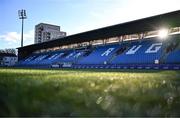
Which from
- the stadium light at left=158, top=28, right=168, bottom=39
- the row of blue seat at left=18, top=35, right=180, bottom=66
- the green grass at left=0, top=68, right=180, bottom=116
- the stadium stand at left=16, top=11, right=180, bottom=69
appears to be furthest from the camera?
the stadium light at left=158, top=28, right=168, bottom=39

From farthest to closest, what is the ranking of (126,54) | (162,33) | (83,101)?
(126,54)
(162,33)
(83,101)

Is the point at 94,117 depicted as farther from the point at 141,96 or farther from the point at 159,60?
the point at 159,60

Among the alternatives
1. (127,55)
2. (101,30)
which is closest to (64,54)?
(101,30)

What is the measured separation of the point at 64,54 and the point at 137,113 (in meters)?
59.2

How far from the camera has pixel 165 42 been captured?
135 feet

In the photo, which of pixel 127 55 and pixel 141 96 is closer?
pixel 141 96

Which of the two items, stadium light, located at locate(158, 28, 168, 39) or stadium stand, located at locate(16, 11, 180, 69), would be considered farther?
stadium light, located at locate(158, 28, 168, 39)

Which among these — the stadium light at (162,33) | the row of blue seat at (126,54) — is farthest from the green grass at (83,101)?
the stadium light at (162,33)

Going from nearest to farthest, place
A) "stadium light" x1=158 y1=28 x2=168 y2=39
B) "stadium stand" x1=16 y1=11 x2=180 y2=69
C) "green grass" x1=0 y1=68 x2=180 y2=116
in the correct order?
"green grass" x1=0 y1=68 x2=180 y2=116
"stadium stand" x1=16 y1=11 x2=180 y2=69
"stadium light" x1=158 y1=28 x2=168 y2=39

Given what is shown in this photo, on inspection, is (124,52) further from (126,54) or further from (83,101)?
(83,101)

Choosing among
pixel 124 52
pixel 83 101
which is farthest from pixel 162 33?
pixel 83 101

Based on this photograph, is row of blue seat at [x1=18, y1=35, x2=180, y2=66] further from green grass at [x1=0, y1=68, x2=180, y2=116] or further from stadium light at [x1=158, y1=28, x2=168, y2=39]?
green grass at [x1=0, y1=68, x2=180, y2=116]

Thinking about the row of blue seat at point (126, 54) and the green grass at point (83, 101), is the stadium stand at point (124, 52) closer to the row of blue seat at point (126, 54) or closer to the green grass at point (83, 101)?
the row of blue seat at point (126, 54)

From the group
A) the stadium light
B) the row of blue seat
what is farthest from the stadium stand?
the stadium light
